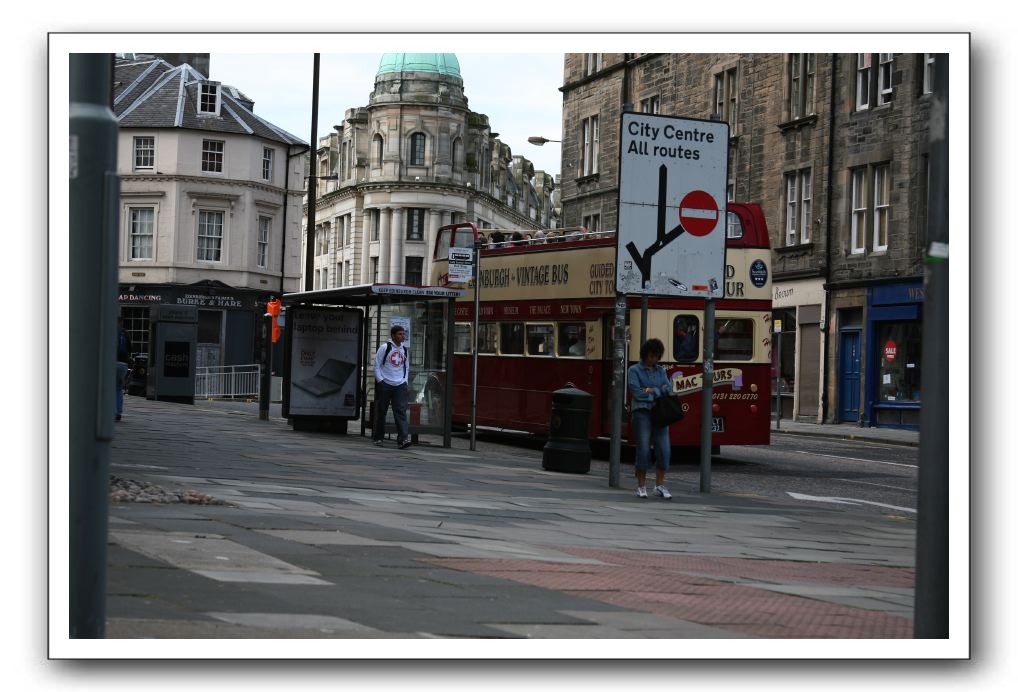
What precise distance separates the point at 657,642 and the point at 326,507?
6.12 m

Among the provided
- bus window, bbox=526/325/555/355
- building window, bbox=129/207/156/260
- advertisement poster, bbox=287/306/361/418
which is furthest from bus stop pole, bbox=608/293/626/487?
building window, bbox=129/207/156/260

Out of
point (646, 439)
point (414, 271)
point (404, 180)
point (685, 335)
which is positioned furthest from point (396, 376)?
point (414, 271)

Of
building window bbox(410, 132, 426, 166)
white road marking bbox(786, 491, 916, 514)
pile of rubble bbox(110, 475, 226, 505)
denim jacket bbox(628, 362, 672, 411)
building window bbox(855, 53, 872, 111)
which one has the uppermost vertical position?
building window bbox(410, 132, 426, 166)

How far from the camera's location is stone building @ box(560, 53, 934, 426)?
34094 millimetres

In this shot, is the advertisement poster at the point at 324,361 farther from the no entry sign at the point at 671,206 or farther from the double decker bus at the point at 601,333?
the no entry sign at the point at 671,206

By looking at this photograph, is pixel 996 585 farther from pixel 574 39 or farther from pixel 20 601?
pixel 20 601

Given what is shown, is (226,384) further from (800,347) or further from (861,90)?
(861,90)

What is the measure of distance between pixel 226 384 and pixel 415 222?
1685 inches

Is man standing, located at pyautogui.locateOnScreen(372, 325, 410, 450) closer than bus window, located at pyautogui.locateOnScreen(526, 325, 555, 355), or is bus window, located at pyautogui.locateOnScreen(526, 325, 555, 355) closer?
man standing, located at pyautogui.locateOnScreen(372, 325, 410, 450)

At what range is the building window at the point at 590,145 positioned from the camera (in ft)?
150

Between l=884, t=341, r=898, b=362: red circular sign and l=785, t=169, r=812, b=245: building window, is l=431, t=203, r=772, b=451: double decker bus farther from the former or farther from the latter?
l=785, t=169, r=812, b=245: building window

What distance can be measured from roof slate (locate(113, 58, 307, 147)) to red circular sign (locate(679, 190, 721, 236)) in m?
41.4

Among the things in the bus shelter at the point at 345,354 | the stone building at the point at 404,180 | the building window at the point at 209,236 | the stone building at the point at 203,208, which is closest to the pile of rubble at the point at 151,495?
the bus shelter at the point at 345,354

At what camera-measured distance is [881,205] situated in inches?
1388
